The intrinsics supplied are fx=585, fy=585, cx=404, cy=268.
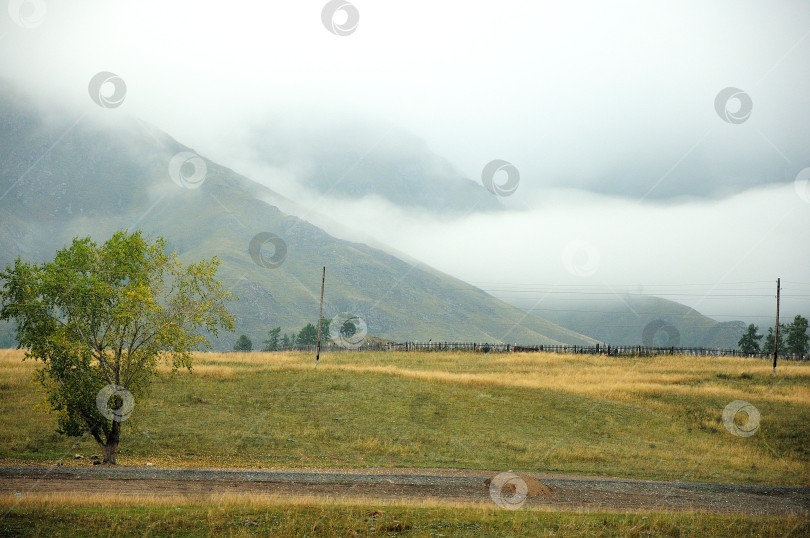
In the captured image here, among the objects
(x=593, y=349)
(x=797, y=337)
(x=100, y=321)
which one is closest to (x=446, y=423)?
(x=100, y=321)

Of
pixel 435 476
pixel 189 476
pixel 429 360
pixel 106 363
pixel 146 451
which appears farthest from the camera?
pixel 429 360

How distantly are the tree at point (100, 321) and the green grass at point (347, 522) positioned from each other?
11885 millimetres

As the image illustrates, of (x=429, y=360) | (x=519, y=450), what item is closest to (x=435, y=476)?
(x=519, y=450)

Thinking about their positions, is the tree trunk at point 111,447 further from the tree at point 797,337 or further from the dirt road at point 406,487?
the tree at point 797,337

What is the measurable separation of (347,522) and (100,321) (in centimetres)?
2040

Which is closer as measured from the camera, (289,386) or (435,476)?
(435,476)

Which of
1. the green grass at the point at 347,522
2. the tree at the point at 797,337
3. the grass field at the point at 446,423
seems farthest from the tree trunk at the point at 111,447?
the tree at the point at 797,337

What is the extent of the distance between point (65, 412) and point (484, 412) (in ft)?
101

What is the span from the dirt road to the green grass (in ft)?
9.39

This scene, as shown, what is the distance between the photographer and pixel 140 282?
33531mm

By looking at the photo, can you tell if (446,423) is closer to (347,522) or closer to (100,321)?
(100,321)

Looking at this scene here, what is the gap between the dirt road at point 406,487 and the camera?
25.3 m

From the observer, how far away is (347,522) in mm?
20031

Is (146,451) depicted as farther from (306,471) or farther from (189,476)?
(306,471)
